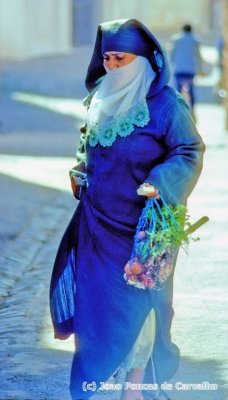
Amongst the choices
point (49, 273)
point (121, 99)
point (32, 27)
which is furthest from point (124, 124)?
point (32, 27)

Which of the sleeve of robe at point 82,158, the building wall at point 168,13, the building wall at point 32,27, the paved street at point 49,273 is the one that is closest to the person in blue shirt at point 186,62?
the paved street at point 49,273

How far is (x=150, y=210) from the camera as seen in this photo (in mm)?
5965

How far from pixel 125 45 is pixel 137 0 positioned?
41.8 meters

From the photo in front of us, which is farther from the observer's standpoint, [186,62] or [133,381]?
[186,62]

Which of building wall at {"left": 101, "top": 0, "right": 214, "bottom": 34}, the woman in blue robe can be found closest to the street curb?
the woman in blue robe

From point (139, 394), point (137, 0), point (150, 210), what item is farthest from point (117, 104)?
point (137, 0)

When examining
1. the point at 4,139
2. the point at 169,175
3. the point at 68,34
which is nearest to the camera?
the point at 169,175

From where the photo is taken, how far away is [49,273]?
980 centimetres

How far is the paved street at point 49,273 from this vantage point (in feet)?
23.0

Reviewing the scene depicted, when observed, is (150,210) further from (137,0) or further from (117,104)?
(137,0)

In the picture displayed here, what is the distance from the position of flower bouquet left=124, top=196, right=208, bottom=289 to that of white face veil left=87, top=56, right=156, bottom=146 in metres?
0.33

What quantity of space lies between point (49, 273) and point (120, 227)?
12.3 ft

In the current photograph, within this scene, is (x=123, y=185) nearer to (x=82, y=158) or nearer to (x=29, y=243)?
(x=82, y=158)

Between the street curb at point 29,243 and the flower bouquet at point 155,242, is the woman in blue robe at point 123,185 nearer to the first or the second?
the flower bouquet at point 155,242
